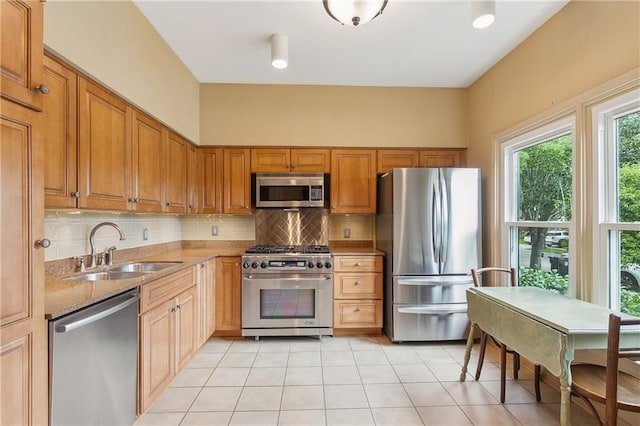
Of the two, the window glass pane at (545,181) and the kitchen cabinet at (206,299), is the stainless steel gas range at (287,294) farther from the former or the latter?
the window glass pane at (545,181)

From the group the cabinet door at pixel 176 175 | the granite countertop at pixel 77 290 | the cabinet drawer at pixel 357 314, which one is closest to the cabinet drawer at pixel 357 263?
the cabinet drawer at pixel 357 314

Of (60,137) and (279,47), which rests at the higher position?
(279,47)

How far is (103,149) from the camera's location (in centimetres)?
195

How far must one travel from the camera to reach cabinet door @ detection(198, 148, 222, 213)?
3564mm

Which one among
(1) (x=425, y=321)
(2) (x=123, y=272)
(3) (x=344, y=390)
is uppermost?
(2) (x=123, y=272)

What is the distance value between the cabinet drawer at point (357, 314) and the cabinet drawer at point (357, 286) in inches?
2.6

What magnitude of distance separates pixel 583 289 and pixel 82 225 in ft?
11.8

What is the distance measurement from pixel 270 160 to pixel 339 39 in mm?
1497

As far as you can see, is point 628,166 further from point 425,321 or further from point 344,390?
point 344,390

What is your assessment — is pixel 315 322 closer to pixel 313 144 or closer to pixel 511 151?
pixel 313 144

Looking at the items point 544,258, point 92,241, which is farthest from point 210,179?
point 544,258

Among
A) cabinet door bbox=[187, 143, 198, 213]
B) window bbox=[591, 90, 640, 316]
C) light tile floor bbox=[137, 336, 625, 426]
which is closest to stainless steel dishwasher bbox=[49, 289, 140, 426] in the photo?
light tile floor bbox=[137, 336, 625, 426]

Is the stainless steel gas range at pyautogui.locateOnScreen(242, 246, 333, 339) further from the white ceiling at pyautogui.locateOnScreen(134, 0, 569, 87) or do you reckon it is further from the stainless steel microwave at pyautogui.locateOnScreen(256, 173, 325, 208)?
the white ceiling at pyautogui.locateOnScreen(134, 0, 569, 87)

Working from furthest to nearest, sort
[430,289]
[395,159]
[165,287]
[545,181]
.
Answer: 1. [395,159]
2. [430,289]
3. [545,181]
4. [165,287]
